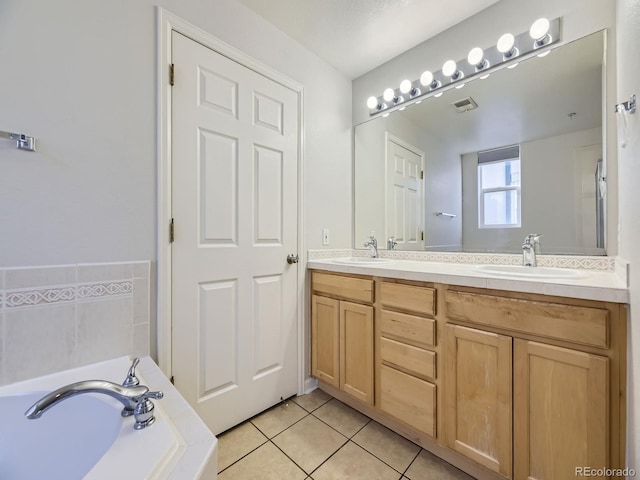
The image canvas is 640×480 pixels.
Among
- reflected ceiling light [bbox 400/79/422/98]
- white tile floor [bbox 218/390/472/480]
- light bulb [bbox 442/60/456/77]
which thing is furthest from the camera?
reflected ceiling light [bbox 400/79/422/98]

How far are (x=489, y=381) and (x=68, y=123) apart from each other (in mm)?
1930

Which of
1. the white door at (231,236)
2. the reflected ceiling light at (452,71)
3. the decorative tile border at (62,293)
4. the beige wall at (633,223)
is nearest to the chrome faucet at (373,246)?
the white door at (231,236)

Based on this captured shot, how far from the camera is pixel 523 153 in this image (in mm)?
1552

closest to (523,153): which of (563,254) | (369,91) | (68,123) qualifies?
(563,254)

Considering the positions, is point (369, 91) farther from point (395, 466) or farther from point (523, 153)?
point (395, 466)

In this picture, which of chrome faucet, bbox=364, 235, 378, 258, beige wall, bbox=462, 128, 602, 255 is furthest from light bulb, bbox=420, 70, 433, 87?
chrome faucet, bbox=364, 235, 378, 258

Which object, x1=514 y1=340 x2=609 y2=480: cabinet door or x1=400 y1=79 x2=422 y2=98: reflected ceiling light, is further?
x1=400 y1=79 x2=422 y2=98: reflected ceiling light

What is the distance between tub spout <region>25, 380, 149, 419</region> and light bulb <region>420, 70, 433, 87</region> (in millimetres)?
2205

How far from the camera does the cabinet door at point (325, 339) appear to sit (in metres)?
1.71

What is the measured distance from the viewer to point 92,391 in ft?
2.18

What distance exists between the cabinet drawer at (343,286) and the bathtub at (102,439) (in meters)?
0.99

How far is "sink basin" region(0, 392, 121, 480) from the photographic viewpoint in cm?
76

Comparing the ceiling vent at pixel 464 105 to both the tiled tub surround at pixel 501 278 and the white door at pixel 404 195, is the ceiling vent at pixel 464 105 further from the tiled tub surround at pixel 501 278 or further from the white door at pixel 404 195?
the tiled tub surround at pixel 501 278

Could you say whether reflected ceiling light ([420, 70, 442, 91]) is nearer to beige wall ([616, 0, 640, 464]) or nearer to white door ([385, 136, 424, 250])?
white door ([385, 136, 424, 250])
